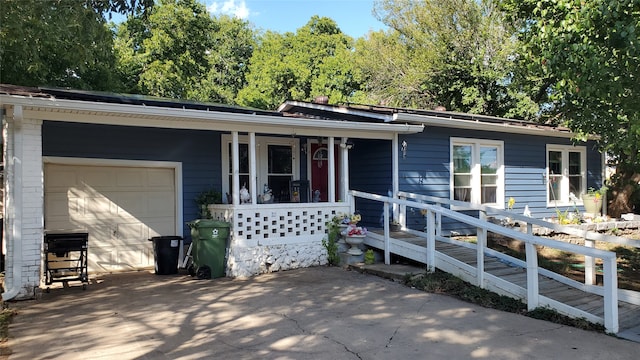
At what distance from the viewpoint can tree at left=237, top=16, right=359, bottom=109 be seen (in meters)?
28.3

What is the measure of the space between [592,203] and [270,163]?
9.02 meters

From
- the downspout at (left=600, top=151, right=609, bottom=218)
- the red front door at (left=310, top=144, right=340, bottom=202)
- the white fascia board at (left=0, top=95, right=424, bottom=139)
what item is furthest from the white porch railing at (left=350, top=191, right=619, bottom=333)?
the downspout at (left=600, top=151, right=609, bottom=218)

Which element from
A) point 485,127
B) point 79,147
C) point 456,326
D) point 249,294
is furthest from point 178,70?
point 456,326

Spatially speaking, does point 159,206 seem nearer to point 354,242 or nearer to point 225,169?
point 225,169

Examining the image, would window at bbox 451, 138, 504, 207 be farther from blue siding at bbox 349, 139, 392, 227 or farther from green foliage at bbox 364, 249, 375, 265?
green foliage at bbox 364, 249, 375, 265

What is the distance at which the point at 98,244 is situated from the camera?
8.87m

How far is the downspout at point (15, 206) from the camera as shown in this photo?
21.2 ft

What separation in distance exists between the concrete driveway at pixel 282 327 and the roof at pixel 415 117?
4.00 meters

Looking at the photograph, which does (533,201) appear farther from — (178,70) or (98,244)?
(178,70)

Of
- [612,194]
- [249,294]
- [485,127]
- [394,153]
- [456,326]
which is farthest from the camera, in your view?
[612,194]

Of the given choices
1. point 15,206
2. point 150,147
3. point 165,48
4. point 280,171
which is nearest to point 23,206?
point 15,206

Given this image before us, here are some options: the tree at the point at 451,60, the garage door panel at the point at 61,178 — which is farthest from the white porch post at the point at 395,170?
the tree at the point at 451,60

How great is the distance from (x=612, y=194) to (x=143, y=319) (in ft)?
45.4

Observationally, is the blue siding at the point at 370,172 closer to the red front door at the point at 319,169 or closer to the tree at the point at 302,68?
the red front door at the point at 319,169
